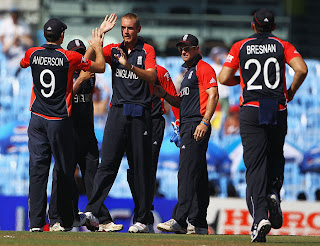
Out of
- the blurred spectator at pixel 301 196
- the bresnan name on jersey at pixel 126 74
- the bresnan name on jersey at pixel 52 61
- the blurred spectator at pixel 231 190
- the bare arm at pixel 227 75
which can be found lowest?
the blurred spectator at pixel 301 196

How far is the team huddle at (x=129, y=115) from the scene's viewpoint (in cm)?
777

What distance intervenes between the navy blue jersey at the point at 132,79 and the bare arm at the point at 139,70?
0.42 ft

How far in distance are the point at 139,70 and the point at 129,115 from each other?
1.74ft

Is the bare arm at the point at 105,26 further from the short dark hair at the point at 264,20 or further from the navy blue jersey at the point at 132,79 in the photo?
the short dark hair at the point at 264,20

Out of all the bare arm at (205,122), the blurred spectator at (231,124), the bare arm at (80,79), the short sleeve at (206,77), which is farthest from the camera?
the blurred spectator at (231,124)

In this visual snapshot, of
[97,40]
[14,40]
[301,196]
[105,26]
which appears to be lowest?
[301,196]

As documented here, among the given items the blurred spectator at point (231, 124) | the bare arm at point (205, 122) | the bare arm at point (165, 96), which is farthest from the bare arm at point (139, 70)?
the blurred spectator at point (231, 124)

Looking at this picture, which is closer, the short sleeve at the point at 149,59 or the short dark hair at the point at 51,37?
the short dark hair at the point at 51,37

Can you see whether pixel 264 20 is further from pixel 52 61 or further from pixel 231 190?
pixel 231 190

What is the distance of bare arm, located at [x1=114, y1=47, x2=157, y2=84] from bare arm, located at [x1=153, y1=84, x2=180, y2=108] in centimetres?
45

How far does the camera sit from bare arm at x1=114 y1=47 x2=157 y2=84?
856cm

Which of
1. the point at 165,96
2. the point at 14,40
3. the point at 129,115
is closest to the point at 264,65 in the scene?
the point at 129,115

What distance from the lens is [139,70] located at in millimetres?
8656

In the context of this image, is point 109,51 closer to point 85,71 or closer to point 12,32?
point 85,71
